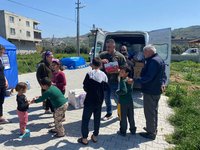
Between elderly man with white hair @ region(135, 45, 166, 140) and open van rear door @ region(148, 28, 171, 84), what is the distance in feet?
12.0

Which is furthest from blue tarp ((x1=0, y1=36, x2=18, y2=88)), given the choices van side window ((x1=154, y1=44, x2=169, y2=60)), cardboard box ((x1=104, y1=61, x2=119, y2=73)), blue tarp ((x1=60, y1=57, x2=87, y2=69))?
blue tarp ((x1=60, y1=57, x2=87, y2=69))

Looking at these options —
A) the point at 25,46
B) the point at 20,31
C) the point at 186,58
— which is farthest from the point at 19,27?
the point at 186,58

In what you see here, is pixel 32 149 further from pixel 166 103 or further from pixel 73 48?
pixel 73 48

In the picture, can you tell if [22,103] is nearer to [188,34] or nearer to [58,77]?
[58,77]

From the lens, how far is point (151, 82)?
4953 mm

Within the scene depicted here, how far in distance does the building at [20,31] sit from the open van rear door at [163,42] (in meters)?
58.9

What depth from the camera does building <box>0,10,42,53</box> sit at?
61.2m

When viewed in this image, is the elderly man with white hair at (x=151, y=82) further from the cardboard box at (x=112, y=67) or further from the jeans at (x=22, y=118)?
the jeans at (x=22, y=118)

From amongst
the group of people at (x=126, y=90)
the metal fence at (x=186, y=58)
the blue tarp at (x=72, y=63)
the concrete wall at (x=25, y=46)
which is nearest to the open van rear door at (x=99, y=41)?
the group of people at (x=126, y=90)

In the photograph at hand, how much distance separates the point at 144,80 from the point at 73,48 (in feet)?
191

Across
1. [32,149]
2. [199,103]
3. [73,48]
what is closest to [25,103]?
[32,149]

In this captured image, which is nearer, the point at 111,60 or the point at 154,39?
the point at 111,60

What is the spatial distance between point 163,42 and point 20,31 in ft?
217

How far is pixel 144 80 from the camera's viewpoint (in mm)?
4875
